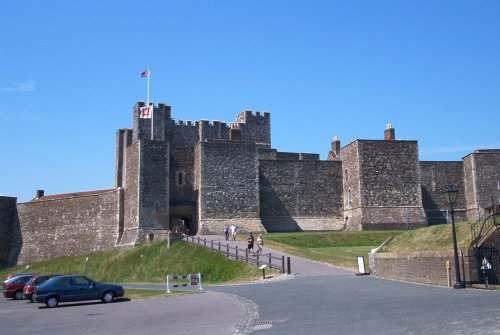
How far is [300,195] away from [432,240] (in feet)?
85.8

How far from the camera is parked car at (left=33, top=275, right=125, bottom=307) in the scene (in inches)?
845

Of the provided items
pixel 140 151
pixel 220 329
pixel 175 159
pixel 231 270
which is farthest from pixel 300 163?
pixel 220 329

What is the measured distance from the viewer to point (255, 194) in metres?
45.2

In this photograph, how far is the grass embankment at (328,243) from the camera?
1297 inches

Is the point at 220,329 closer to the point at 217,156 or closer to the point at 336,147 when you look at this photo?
the point at 217,156

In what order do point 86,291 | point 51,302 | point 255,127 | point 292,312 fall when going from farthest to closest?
point 255,127 < point 86,291 < point 51,302 < point 292,312

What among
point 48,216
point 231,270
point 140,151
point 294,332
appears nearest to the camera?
point 294,332

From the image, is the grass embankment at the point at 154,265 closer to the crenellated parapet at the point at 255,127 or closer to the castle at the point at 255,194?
the castle at the point at 255,194

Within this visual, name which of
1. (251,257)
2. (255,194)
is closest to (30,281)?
(251,257)

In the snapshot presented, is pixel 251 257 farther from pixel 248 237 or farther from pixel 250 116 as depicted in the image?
pixel 250 116

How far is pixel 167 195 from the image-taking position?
142ft

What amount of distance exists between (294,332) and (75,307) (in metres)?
11.6

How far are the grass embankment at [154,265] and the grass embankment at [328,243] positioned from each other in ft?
13.1

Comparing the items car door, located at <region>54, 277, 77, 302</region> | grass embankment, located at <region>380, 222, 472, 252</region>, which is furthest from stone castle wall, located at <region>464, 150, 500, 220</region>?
car door, located at <region>54, 277, 77, 302</region>
